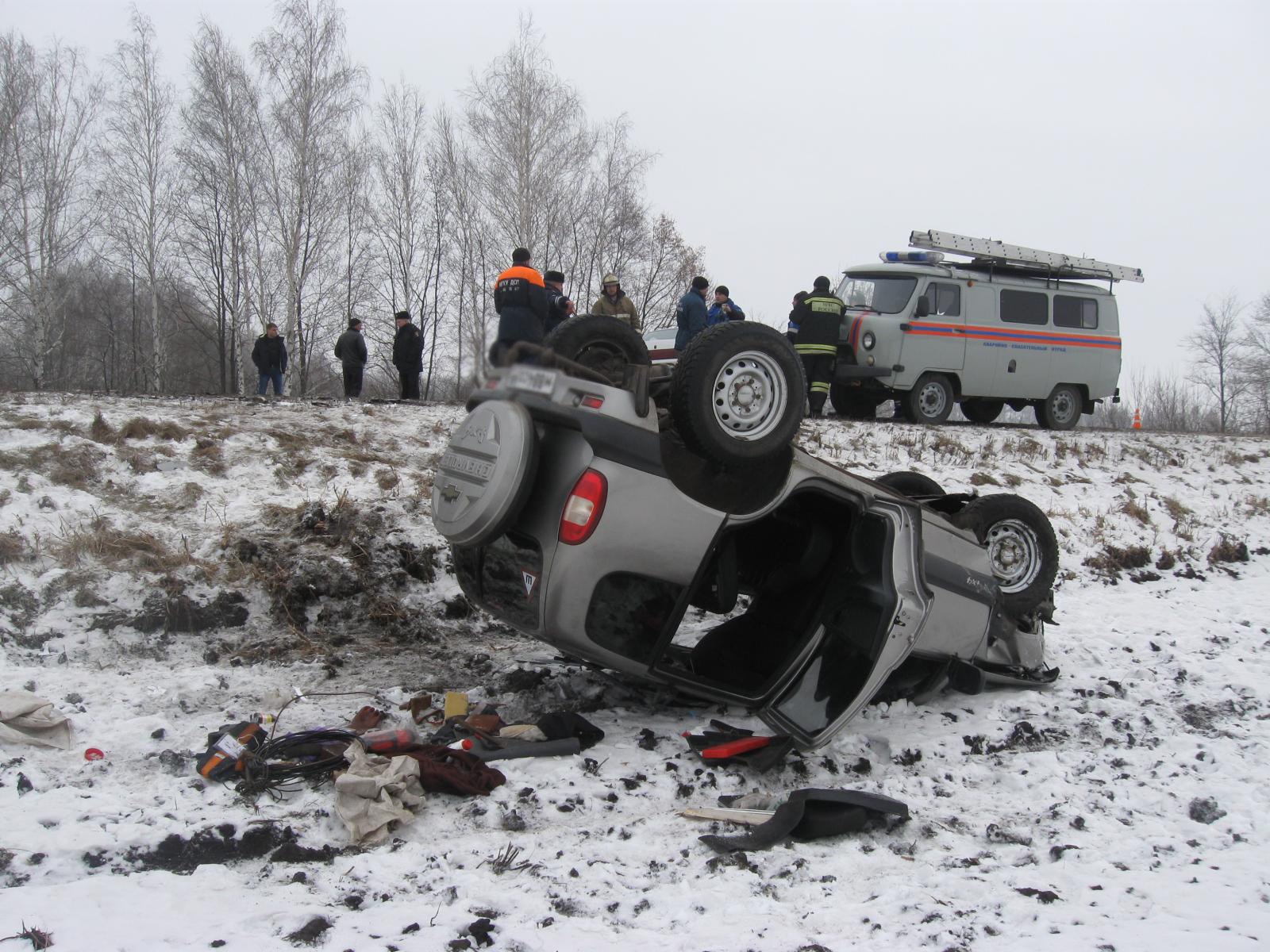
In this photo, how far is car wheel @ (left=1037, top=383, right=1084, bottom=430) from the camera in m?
14.4

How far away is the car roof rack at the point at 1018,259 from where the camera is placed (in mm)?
12906

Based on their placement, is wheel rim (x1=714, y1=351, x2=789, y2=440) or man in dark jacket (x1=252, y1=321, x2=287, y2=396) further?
man in dark jacket (x1=252, y1=321, x2=287, y2=396)

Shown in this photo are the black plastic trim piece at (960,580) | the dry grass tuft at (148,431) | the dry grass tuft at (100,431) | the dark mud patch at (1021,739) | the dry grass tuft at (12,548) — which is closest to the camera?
the dark mud patch at (1021,739)

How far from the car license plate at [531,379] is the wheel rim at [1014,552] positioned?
3.48 metres

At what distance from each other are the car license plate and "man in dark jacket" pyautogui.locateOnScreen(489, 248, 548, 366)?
0.10 m

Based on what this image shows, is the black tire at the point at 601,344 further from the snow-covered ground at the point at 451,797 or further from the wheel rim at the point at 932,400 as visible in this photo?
the wheel rim at the point at 932,400

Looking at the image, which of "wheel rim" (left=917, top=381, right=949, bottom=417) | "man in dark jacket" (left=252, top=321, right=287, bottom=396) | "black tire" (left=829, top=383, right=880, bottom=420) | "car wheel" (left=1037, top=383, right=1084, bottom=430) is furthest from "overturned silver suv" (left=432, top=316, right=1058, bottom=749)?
"man in dark jacket" (left=252, top=321, right=287, bottom=396)

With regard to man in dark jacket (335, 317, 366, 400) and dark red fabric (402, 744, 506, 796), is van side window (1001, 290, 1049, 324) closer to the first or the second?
man in dark jacket (335, 317, 366, 400)

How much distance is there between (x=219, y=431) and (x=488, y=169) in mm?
20035

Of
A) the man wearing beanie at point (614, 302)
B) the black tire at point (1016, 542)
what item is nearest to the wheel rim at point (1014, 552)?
the black tire at point (1016, 542)

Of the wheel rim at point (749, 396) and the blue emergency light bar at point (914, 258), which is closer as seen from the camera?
the wheel rim at point (749, 396)

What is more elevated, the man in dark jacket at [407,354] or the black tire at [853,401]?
the man in dark jacket at [407,354]

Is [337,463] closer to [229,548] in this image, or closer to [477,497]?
[229,548]

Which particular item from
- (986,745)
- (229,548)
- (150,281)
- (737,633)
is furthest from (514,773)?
(150,281)
